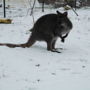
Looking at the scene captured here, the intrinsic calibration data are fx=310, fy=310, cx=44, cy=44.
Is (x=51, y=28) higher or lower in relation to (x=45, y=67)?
higher

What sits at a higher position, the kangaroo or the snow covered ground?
the kangaroo

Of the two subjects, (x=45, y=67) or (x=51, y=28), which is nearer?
(x=45, y=67)

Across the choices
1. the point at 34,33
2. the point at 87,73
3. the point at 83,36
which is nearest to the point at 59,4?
the point at 83,36

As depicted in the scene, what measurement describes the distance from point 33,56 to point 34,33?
2.90 ft

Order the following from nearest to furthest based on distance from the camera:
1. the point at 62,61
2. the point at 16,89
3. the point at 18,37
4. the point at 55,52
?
1. the point at 16,89
2. the point at 62,61
3. the point at 55,52
4. the point at 18,37

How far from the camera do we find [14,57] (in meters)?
5.83

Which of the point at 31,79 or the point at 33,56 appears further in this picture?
the point at 33,56

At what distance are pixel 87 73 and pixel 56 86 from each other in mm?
878

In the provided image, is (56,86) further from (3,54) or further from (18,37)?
(18,37)

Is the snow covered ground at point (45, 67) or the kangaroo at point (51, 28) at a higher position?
the kangaroo at point (51, 28)

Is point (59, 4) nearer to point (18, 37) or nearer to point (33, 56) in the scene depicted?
point (18, 37)

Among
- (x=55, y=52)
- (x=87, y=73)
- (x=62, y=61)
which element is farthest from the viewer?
(x=55, y=52)

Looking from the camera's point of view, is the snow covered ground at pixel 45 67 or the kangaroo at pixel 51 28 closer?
the snow covered ground at pixel 45 67

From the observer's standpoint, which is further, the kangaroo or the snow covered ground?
the kangaroo
